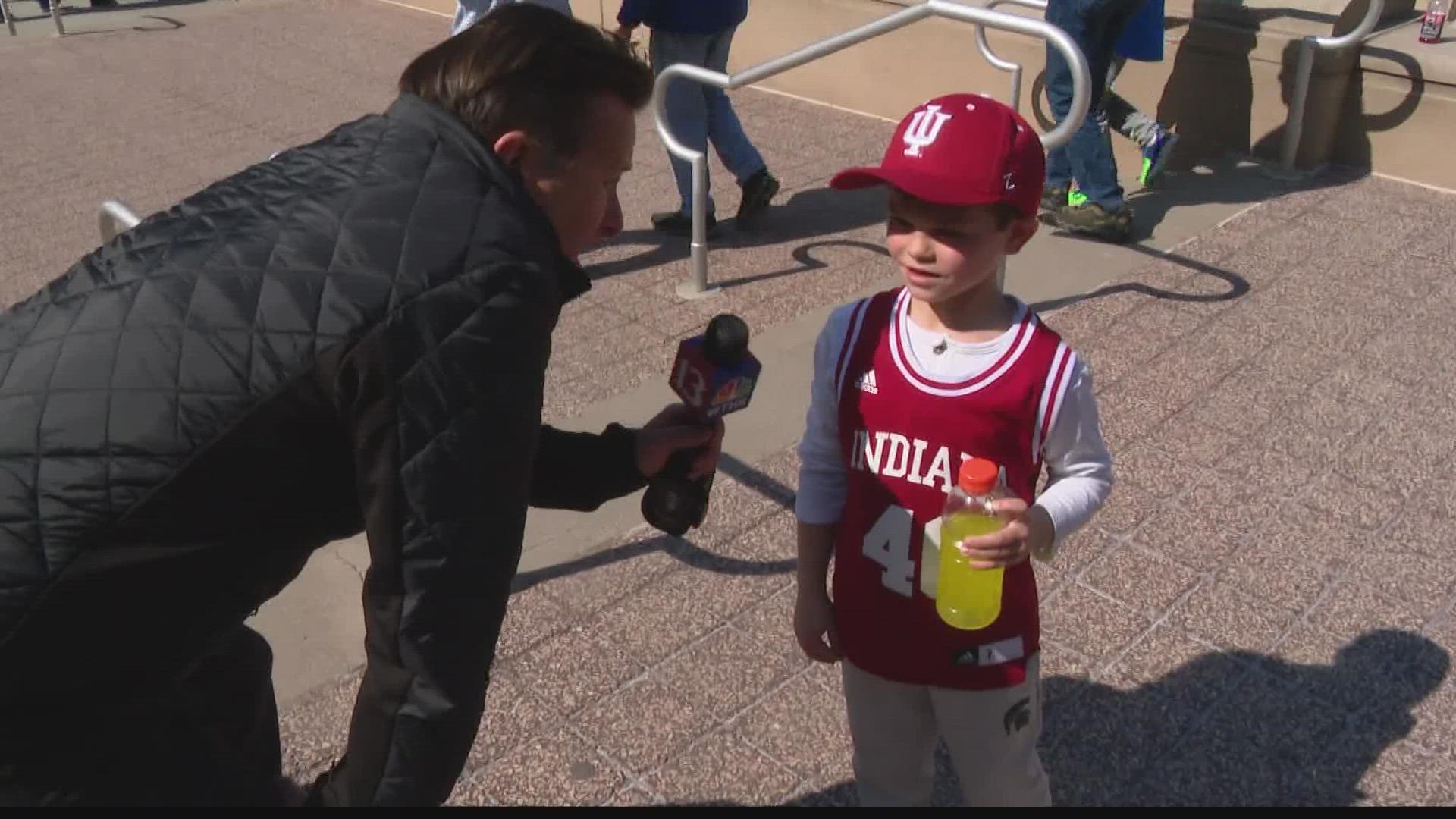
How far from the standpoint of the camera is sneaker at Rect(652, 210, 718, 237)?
6.23 meters

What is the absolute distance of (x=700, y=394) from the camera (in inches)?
81.6

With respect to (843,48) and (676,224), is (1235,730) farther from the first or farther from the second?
Result: (676,224)

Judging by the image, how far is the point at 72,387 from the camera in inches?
55.3

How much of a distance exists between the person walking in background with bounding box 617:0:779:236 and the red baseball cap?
151 inches

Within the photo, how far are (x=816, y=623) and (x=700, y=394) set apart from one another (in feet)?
1.53

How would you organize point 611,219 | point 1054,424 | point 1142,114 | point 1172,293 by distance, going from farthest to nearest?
point 1142,114
point 1172,293
point 1054,424
point 611,219

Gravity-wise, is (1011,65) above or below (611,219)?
below

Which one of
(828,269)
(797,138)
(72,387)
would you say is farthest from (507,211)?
(797,138)

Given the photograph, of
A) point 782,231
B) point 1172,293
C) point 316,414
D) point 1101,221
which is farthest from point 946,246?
point 782,231

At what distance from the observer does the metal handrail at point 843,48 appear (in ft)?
12.5

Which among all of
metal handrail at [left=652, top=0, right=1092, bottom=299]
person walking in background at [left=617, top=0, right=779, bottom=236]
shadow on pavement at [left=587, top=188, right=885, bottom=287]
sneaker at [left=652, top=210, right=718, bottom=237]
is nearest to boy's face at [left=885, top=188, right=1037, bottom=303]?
metal handrail at [left=652, top=0, right=1092, bottom=299]

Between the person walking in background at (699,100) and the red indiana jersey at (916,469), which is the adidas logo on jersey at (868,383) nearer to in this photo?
the red indiana jersey at (916,469)

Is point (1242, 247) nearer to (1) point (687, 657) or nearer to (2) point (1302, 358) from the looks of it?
(2) point (1302, 358)

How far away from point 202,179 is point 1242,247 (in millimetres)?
5439
